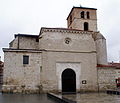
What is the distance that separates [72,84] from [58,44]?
588 centimetres

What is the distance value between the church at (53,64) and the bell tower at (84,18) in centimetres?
844

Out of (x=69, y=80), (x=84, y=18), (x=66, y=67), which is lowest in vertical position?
(x=69, y=80)

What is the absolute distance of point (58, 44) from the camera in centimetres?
2430

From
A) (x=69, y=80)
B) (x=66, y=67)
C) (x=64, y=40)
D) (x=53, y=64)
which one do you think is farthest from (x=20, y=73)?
(x=64, y=40)

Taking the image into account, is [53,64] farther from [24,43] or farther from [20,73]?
[24,43]

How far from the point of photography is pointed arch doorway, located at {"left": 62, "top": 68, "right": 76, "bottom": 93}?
24094 mm

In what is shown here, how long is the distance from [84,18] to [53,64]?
1467 centimetres

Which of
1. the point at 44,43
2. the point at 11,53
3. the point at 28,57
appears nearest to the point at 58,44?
the point at 44,43

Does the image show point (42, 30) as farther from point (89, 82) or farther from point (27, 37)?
point (89, 82)

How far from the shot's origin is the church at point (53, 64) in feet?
72.5

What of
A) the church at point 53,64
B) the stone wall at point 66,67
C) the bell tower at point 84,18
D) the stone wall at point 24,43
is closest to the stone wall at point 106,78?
the church at point 53,64

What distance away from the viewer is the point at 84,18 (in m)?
34.3

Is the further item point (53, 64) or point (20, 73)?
point (53, 64)

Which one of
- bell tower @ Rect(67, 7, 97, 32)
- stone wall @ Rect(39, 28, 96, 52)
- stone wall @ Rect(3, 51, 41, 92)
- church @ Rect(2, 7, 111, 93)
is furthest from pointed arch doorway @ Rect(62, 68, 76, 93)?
bell tower @ Rect(67, 7, 97, 32)
